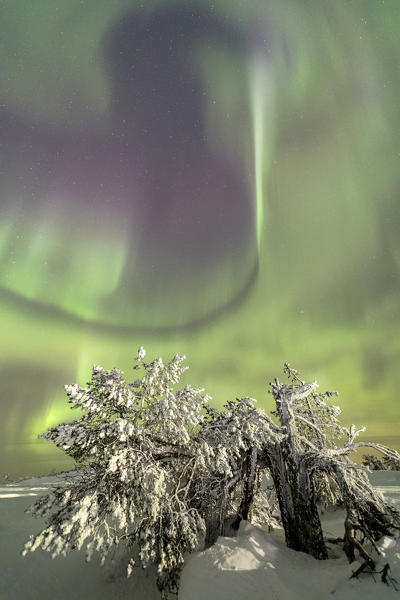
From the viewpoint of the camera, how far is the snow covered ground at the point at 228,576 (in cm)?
683

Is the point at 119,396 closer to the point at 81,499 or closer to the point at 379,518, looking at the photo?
the point at 81,499

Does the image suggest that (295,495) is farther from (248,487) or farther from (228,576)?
(228,576)

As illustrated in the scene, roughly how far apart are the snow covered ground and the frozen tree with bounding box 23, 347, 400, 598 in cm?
68

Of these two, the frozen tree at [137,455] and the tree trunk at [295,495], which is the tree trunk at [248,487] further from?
the frozen tree at [137,455]

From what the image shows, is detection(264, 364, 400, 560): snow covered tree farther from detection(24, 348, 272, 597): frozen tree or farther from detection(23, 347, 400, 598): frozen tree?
detection(24, 348, 272, 597): frozen tree

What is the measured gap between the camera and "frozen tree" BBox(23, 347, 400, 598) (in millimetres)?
7949

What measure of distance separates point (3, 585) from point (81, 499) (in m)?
7.22

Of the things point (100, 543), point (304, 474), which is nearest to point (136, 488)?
point (100, 543)

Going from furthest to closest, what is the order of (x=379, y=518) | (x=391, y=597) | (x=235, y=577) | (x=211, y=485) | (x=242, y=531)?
(x=211, y=485) → (x=242, y=531) → (x=379, y=518) → (x=235, y=577) → (x=391, y=597)

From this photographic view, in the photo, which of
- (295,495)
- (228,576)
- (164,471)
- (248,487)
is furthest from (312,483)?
(164,471)

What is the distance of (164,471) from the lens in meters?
8.85

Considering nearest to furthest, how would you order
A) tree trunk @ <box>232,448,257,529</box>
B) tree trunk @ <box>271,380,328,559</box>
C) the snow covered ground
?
1. the snow covered ground
2. tree trunk @ <box>271,380,328,559</box>
3. tree trunk @ <box>232,448,257,529</box>

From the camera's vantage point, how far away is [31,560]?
12.7m

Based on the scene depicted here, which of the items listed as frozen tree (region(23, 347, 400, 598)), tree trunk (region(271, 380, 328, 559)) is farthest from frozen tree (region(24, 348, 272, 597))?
tree trunk (region(271, 380, 328, 559))
